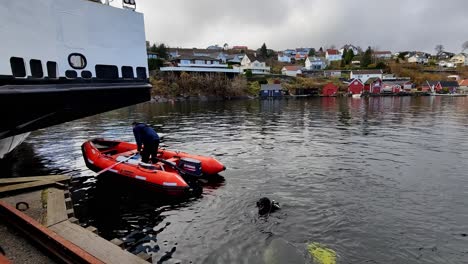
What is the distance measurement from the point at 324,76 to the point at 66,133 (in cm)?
9907

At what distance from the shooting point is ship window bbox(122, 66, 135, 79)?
13500 mm

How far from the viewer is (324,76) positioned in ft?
Answer: 359

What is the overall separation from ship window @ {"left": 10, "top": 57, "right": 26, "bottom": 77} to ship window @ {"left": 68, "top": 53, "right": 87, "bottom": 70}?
168 centimetres

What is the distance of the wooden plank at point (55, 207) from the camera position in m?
6.12

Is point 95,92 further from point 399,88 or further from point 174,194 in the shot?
point 399,88

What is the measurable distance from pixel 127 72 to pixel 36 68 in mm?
3735

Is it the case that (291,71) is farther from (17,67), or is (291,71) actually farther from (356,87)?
(17,67)

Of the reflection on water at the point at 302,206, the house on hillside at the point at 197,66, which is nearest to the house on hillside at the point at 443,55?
the house on hillside at the point at 197,66

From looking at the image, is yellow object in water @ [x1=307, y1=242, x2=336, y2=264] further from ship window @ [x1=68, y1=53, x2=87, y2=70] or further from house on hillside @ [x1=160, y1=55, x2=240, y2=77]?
house on hillside @ [x1=160, y1=55, x2=240, y2=77]

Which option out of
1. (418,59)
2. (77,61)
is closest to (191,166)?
(77,61)

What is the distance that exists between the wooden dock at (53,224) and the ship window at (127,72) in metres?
6.42

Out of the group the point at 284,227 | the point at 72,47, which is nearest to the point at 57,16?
the point at 72,47

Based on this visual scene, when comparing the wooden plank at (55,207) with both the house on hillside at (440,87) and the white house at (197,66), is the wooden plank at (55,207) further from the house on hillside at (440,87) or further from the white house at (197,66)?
the house on hillside at (440,87)

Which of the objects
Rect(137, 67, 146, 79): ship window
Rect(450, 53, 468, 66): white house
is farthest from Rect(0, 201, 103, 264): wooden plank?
Rect(450, 53, 468, 66): white house
